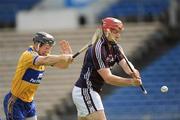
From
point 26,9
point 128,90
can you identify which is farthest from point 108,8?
point 128,90

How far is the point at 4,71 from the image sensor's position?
17.9m

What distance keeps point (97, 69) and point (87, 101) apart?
421 millimetres

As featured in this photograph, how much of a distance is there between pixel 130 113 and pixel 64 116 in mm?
1300

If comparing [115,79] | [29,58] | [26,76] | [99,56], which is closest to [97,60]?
[99,56]

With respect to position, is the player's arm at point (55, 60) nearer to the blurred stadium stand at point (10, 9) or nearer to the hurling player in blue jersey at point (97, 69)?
the hurling player in blue jersey at point (97, 69)

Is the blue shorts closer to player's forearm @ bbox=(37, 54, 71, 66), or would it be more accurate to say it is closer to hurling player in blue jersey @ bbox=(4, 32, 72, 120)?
hurling player in blue jersey @ bbox=(4, 32, 72, 120)

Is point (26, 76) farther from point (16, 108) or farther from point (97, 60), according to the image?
point (97, 60)

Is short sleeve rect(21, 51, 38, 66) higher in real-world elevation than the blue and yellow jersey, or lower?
higher

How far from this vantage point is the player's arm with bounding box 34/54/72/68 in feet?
31.0

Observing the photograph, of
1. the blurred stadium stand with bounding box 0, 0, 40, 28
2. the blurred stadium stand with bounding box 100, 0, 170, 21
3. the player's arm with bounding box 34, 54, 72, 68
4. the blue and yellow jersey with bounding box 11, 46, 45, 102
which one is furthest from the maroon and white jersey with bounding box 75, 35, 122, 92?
the blurred stadium stand with bounding box 0, 0, 40, 28

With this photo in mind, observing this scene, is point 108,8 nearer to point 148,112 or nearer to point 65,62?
point 148,112

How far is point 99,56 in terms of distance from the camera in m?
9.42

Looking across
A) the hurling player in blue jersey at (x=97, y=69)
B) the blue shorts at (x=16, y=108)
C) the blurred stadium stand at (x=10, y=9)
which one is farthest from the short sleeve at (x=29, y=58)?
the blurred stadium stand at (x=10, y=9)

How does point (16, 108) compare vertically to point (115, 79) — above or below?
below
